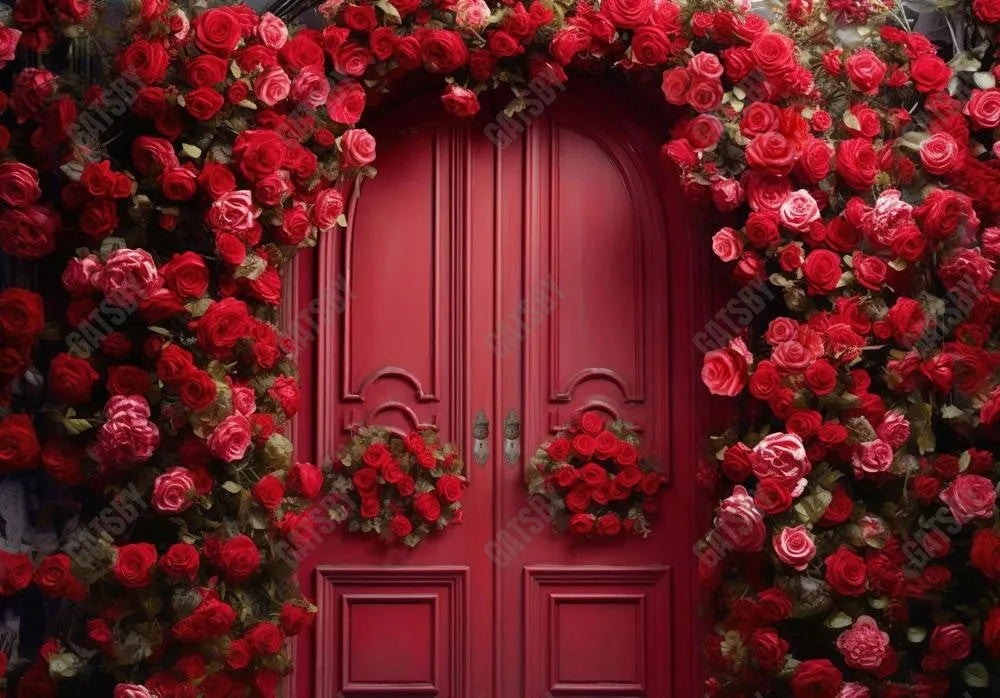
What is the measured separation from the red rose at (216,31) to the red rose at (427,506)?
1508mm

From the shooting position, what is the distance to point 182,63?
10.9ft

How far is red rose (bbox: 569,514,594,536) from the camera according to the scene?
140 inches

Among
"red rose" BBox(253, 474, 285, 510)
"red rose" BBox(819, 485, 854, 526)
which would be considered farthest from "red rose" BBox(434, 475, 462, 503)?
"red rose" BBox(819, 485, 854, 526)

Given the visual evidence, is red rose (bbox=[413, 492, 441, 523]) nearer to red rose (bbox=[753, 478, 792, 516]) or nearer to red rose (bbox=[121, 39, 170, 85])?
red rose (bbox=[753, 478, 792, 516])

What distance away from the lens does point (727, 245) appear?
340 cm

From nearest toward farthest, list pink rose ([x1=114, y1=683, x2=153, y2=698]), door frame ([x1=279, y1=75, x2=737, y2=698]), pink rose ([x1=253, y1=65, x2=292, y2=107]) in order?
pink rose ([x1=114, y1=683, x2=153, y2=698])
pink rose ([x1=253, y1=65, x2=292, y2=107])
door frame ([x1=279, y1=75, x2=737, y2=698])

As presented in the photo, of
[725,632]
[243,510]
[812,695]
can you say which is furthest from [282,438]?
[812,695]

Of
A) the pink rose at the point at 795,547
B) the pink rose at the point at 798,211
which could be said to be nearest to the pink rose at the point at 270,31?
the pink rose at the point at 798,211

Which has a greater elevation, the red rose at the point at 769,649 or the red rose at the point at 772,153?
the red rose at the point at 772,153

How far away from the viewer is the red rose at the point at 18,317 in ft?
10.6

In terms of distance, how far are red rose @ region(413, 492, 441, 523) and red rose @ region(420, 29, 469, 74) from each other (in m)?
1.36

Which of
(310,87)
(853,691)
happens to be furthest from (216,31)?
(853,691)

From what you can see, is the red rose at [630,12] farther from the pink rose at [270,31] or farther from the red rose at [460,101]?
the pink rose at [270,31]

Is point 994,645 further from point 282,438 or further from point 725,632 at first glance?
point 282,438
